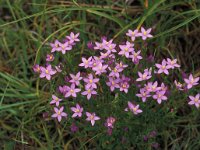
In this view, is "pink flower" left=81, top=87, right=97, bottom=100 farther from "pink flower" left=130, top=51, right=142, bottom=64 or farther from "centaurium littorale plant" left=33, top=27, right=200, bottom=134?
"pink flower" left=130, top=51, right=142, bottom=64

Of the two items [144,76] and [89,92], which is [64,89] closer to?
[89,92]

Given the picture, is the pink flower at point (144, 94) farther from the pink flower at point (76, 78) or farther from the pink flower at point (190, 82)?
the pink flower at point (76, 78)

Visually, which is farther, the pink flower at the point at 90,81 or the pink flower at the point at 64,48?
the pink flower at the point at 64,48

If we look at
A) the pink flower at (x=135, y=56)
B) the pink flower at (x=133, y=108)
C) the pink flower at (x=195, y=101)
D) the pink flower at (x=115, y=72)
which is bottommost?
the pink flower at (x=133, y=108)

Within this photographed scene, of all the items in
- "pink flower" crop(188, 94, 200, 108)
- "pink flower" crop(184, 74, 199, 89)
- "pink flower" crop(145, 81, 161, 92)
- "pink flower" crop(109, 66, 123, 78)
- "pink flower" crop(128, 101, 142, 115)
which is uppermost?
"pink flower" crop(109, 66, 123, 78)

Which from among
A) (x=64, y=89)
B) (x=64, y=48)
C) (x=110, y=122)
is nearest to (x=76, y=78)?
(x=64, y=89)

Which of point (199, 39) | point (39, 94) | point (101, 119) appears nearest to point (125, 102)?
point (101, 119)

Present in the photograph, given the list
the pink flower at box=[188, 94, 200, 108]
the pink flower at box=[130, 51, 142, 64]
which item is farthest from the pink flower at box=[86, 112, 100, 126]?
the pink flower at box=[188, 94, 200, 108]

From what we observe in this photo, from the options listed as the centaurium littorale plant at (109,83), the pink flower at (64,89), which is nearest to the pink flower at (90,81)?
the centaurium littorale plant at (109,83)
